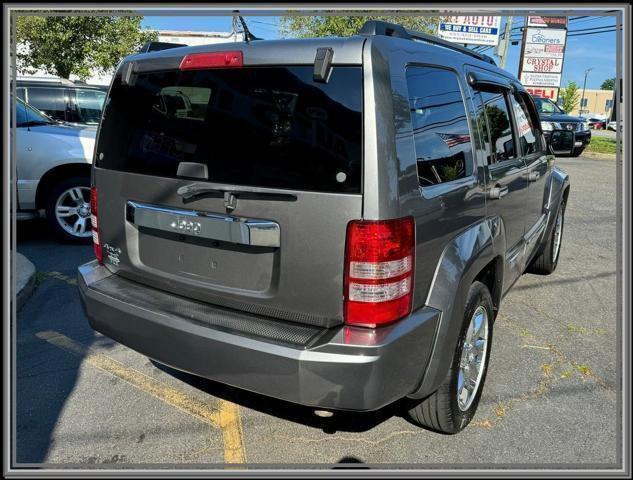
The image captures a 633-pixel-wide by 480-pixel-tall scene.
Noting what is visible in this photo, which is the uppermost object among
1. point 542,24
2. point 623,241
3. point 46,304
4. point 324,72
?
point 542,24

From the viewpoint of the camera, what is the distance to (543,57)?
24531 millimetres

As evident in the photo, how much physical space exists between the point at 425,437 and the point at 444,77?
6.45ft

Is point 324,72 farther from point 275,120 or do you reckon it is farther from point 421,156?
point 421,156

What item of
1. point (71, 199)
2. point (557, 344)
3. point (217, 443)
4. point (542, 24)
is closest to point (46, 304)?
point (71, 199)

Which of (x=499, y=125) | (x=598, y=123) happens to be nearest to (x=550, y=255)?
(x=499, y=125)

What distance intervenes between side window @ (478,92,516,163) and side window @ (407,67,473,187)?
1.18 feet

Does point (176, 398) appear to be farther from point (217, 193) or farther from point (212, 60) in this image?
point (212, 60)

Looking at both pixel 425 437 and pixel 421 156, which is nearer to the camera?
pixel 421 156

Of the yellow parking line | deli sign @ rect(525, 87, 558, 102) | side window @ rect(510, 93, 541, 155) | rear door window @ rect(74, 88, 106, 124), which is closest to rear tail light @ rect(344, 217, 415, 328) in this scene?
the yellow parking line

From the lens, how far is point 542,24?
23312mm

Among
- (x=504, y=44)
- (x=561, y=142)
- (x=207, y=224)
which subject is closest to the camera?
(x=207, y=224)

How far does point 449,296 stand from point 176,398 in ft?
6.05

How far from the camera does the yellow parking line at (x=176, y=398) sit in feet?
9.23

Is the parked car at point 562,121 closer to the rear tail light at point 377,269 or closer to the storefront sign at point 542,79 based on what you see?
the storefront sign at point 542,79
